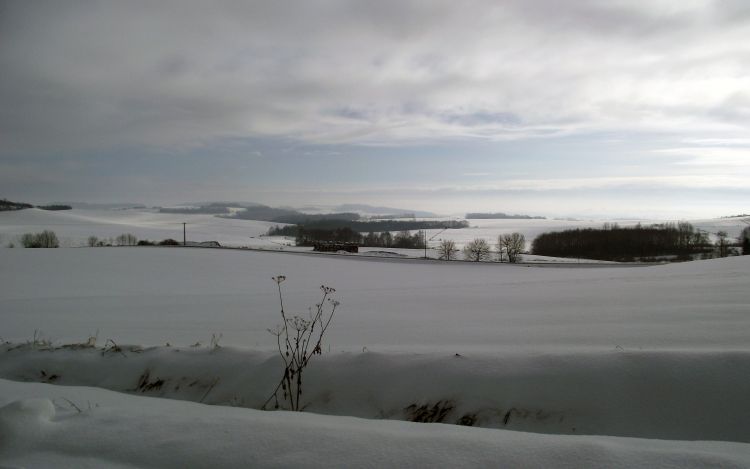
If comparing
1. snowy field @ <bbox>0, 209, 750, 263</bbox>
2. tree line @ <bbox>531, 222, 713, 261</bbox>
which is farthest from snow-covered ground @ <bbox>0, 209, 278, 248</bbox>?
tree line @ <bbox>531, 222, 713, 261</bbox>

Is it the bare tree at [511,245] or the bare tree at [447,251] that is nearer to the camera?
the bare tree at [447,251]

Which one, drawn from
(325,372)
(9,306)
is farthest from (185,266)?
(325,372)

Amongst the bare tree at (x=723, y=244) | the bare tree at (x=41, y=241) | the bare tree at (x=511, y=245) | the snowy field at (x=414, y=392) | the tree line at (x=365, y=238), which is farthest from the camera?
the tree line at (x=365, y=238)

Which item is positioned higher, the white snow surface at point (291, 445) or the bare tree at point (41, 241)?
the bare tree at point (41, 241)

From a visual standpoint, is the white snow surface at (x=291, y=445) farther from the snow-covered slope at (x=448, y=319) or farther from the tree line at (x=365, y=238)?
the tree line at (x=365, y=238)

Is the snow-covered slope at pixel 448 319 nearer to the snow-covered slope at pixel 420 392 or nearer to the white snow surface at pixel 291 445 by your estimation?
the snow-covered slope at pixel 420 392

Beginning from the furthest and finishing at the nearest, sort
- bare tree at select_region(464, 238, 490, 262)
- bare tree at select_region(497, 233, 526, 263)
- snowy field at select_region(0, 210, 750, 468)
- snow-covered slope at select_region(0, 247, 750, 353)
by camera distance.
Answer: bare tree at select_region(497, 233, 526, 263)
bare tree at select_region(464, 238, 490, 262)
snow-covered slope at select_region(0, 247, 750, 353)
snowy field at select_region(0, 210, 750, 468)

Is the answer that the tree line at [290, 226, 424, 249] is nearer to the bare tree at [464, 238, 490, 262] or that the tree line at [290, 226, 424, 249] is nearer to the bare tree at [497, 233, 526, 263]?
the bare tree at [497, 233, 526, 263]

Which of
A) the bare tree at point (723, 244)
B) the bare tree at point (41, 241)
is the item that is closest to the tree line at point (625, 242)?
the bare tree at point (723, 244)

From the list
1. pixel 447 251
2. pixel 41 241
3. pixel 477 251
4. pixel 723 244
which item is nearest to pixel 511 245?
pixel 477 251

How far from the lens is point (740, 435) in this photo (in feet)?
10.7

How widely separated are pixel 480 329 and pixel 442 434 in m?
4.10

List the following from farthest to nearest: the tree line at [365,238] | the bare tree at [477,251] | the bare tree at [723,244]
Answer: the tree line at [365,238] < the bare tree at [477,251] < the bare tree at [723,244]

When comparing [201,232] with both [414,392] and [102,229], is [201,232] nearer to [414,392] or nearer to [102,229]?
[102,229]
